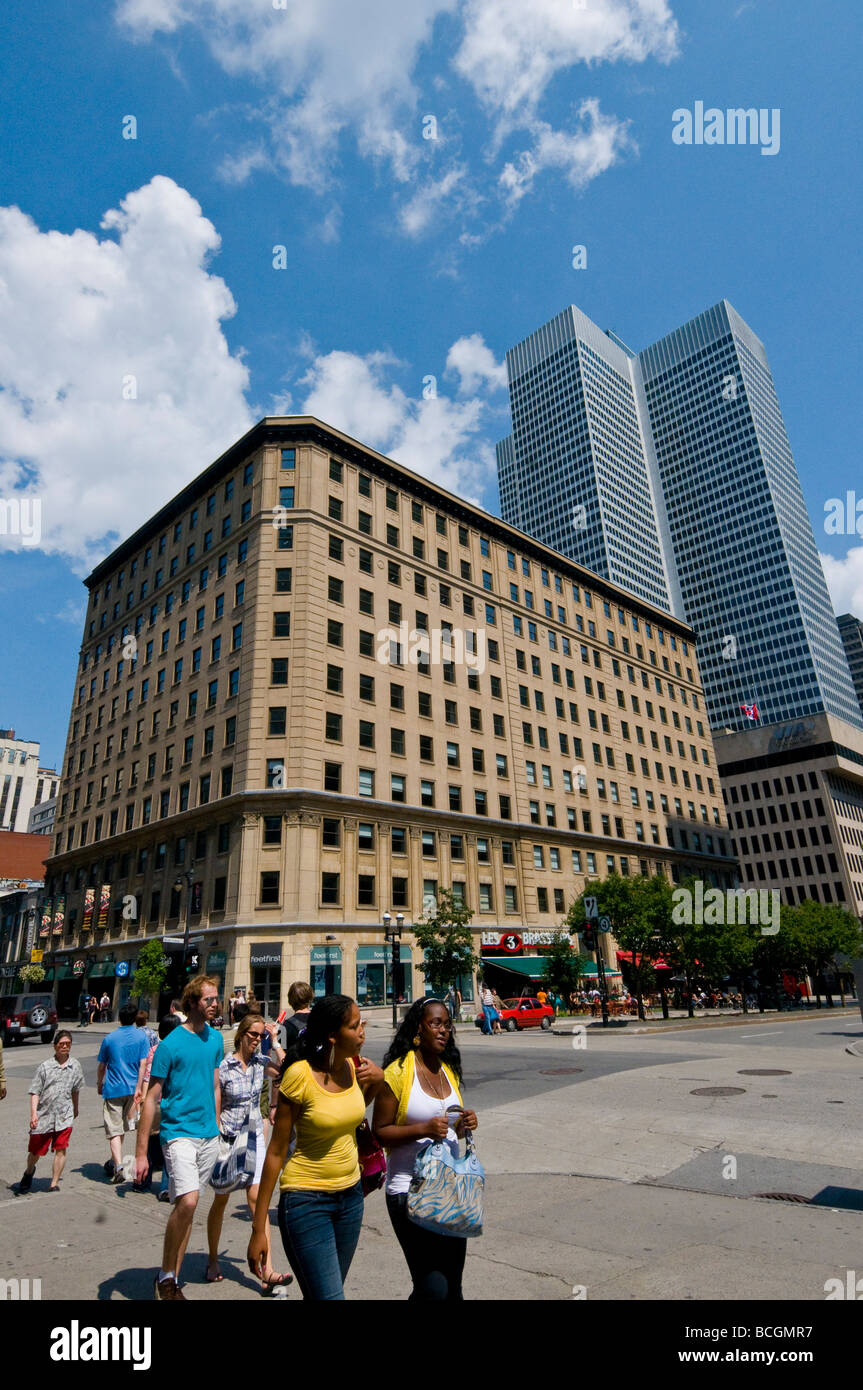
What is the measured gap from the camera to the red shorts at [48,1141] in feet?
26.8

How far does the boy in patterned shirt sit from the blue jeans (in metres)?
5.57

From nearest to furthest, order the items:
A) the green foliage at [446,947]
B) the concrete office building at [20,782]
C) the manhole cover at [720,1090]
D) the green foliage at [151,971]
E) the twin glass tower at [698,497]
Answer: the manhole cover at [720,1090]
the green foliage at [446,947]
the green foliage at [151,971]
the concrete office building at [20,782]
the twin glass tower at [698,497]

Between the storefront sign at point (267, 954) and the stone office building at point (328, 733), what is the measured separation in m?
0.07

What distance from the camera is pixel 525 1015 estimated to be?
33781 mm

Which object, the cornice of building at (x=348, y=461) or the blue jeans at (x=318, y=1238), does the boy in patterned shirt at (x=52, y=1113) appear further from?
the cornice of building at (x=348, y=461)

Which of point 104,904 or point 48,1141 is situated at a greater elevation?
point 104,904

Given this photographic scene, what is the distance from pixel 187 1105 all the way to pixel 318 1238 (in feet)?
6.86

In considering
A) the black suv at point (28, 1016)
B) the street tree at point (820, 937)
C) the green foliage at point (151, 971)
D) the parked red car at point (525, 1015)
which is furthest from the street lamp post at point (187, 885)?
the street tree at point (820, 937)

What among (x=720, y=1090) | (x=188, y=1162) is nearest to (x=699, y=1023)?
(x=720, y=1090)

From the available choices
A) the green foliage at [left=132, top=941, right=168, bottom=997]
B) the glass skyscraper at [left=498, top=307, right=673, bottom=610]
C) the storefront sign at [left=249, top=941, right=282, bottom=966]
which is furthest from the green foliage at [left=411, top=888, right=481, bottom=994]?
the glass skyscraper at [left=498, top=307, right=673, bottom=610]

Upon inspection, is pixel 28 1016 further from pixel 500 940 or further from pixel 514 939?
pixel 500 940

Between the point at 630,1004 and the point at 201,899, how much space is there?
2554 centimetres
